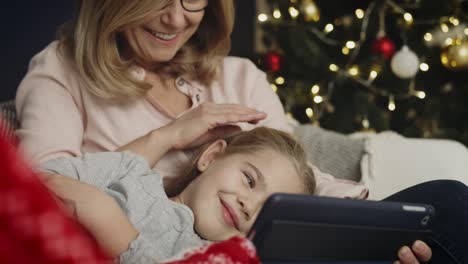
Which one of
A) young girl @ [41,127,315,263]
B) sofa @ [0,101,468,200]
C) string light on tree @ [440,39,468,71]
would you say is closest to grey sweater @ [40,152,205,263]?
young girl @ [41,127,315,263]

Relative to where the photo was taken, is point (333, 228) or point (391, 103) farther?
point (391, 103)

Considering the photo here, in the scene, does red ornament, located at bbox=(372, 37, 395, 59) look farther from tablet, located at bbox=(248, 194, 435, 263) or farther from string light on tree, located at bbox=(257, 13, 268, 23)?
tablet, located at bbox=(248, 194, 435, 263)

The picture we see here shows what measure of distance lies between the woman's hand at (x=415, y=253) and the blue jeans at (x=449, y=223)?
0.11 ft

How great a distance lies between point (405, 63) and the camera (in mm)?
2768

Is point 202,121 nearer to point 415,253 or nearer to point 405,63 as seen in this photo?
point 415,253

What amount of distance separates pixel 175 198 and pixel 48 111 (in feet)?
1.21

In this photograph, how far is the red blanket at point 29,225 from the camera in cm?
62

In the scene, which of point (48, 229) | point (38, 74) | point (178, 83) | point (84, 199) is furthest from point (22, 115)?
point (48, 229)

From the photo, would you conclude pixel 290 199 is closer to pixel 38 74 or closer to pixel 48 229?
pixel 48 229

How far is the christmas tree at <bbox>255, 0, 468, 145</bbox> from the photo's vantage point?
115 inches

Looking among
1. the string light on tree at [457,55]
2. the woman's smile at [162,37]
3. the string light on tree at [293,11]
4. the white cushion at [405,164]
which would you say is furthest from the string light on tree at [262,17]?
the woman's smile at [162,37]

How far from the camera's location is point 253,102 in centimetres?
195

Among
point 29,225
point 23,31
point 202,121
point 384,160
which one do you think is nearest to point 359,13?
point 384,160

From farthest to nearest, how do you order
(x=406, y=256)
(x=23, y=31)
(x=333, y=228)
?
(x=23, y=31) < (x=406, y=256) < (x=333, y=228)
